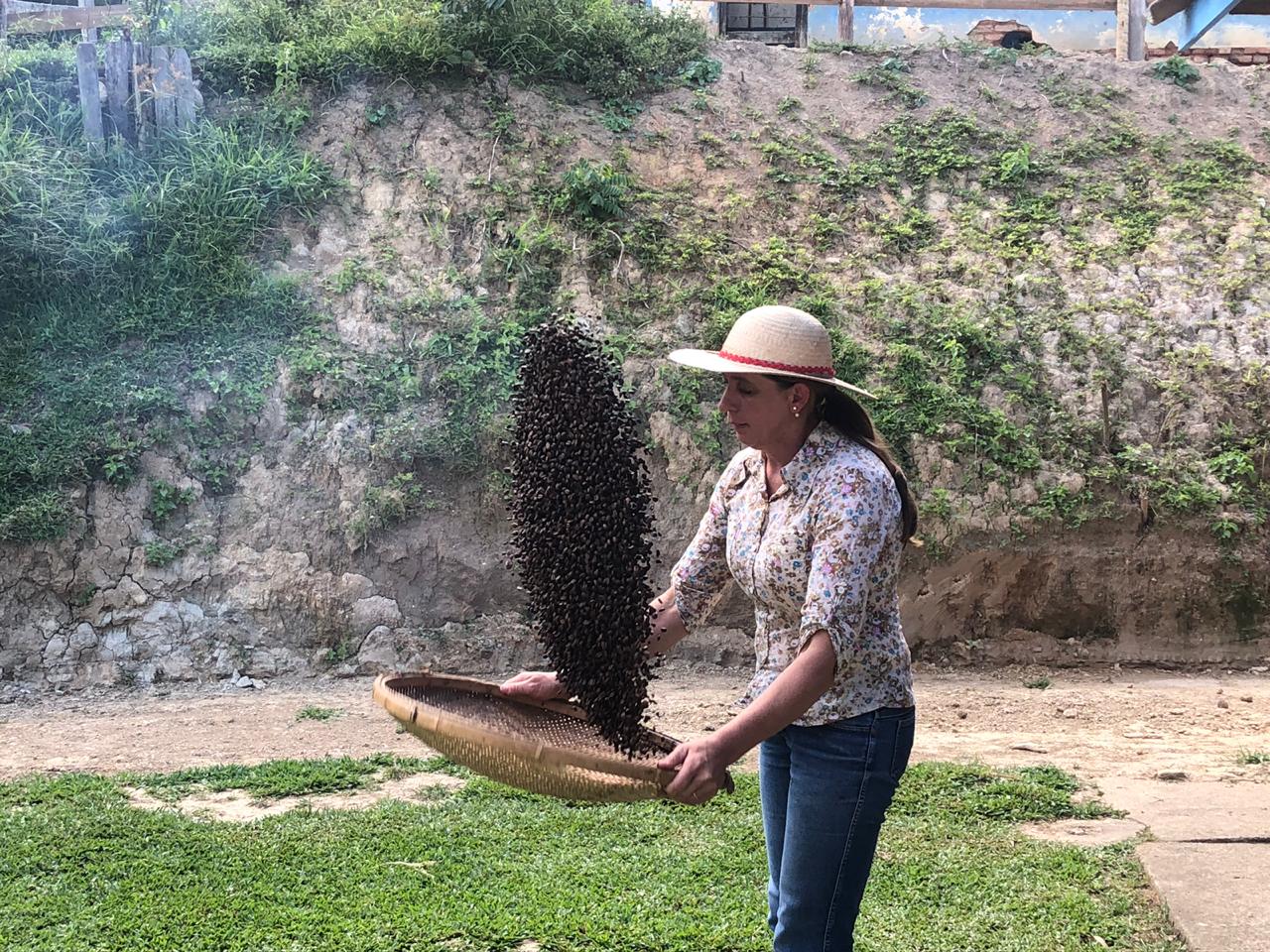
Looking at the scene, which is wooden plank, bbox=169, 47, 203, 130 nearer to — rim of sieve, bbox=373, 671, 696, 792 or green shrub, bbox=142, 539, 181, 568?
green shrub, bbox=142, 539, 181, 568

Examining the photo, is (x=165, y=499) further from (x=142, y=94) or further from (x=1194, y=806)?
(x=1194, y=806)

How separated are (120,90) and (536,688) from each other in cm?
828

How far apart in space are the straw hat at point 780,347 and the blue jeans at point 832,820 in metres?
0.70

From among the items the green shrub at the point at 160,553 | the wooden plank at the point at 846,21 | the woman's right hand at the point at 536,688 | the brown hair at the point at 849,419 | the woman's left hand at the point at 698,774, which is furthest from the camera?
the wooden plank at the point at 846,21

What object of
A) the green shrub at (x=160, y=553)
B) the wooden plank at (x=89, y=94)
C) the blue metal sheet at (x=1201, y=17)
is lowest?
the green shrub at (x=160, y=553)

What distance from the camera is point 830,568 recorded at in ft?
7.48

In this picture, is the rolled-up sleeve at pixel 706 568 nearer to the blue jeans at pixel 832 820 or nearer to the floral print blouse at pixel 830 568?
the floral print blouse at pixel 830 568

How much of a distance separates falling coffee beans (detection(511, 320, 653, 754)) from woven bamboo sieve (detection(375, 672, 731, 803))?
0.08 m

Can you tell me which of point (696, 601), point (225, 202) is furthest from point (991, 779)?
point (225, 202)

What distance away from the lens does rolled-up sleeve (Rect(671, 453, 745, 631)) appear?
8.99ft

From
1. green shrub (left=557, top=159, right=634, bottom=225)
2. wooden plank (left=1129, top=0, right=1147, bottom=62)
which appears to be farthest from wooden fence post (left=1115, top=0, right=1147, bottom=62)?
green shrub (left=557, top=159, right=634, bottom=225)

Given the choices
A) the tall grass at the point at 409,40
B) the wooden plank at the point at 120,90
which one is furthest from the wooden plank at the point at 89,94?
the tall grass at the point at 409,40

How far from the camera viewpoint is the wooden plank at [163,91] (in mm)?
9273

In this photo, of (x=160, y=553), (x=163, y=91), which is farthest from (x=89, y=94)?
(x=160, y=553)
